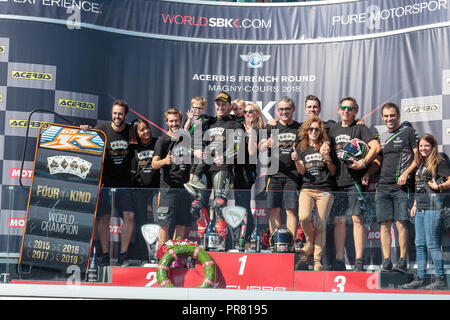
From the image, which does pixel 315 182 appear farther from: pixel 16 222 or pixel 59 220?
pixel 16 222

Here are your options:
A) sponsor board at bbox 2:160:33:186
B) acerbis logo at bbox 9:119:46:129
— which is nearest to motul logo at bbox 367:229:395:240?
sponsor board at bbox 2:160:33:186

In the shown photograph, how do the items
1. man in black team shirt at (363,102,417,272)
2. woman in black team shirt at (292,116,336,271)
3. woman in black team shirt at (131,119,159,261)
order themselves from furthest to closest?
woman in black team shirt at (131,119,159,261) → woman in black team shirt at (292,116,336,271) → man in black team shirt at (363,102,417,272)

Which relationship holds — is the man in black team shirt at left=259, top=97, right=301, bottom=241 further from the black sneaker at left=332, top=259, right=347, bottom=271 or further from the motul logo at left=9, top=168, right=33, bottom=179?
the motul logo at left=9, top=168, right=33, bottom=179

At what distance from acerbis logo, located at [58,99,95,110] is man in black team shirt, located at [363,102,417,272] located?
12.1 feet

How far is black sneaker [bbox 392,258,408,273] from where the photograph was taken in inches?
228

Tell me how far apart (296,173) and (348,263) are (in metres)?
1.40

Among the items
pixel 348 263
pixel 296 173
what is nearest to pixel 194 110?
pixel 296 173

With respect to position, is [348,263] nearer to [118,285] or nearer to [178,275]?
[178,275]

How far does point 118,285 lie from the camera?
19.8 ft

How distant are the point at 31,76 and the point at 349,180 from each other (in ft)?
13.7

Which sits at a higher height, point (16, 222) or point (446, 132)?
point (446, 132)

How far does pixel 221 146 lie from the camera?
6.98m

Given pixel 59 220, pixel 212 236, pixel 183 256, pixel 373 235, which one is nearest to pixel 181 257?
pixel 183 256

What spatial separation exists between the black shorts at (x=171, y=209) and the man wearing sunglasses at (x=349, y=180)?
135cm
